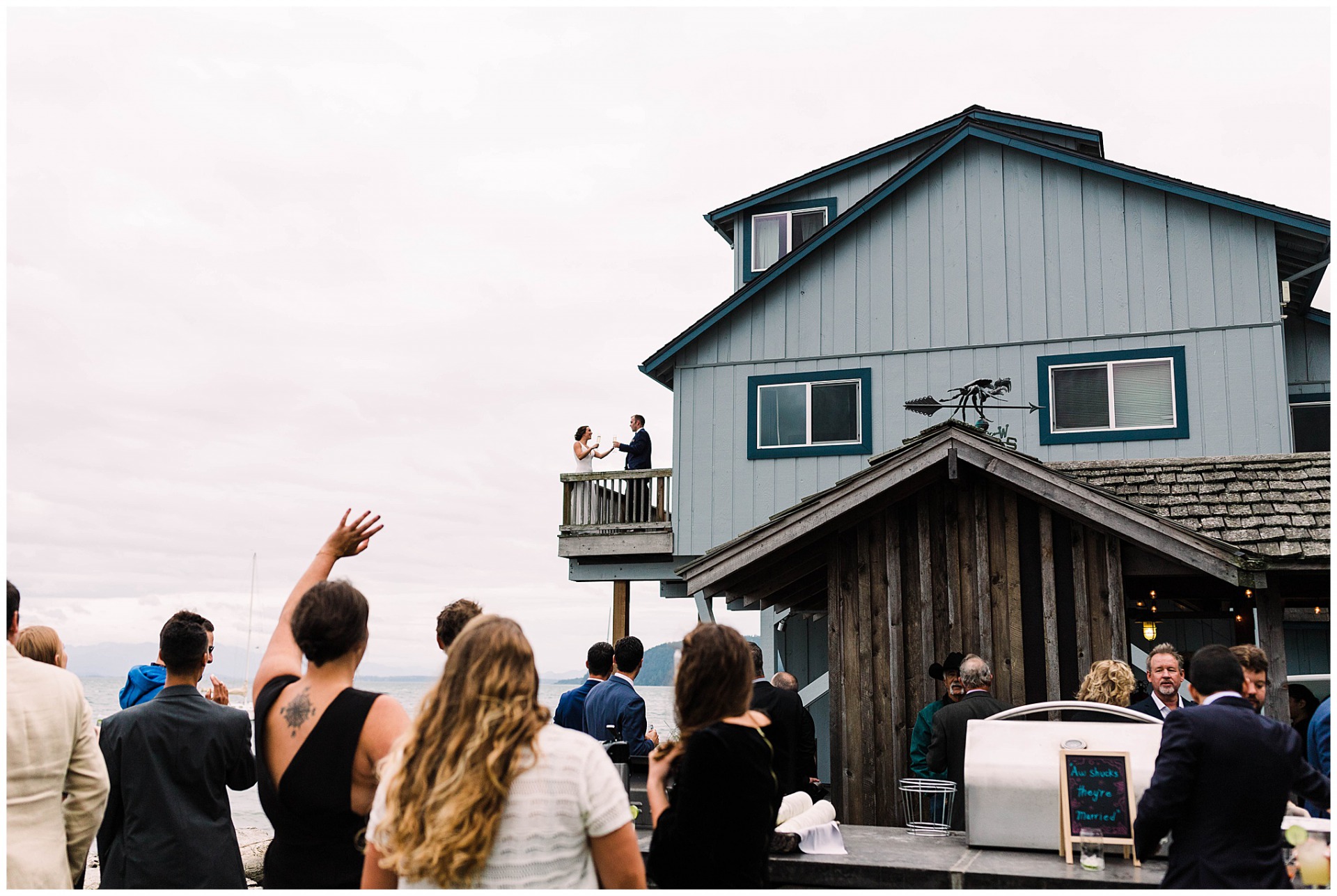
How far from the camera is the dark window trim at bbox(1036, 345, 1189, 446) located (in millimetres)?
14094

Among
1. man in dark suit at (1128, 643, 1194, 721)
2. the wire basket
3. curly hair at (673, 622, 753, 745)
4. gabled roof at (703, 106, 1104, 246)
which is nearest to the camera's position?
curly hair at (673, 622, 753, 745)

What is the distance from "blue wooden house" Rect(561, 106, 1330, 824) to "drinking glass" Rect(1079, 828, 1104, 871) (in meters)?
3.18

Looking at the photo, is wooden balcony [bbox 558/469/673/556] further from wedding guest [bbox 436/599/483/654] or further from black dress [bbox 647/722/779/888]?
black dress [bbox 647/722/779/888]

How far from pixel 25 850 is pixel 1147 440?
1344cm

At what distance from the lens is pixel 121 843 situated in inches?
180

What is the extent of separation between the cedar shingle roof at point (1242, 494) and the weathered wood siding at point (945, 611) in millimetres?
670

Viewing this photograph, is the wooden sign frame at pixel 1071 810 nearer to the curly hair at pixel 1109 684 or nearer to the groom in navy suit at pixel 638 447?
the curly hair at pixel 1109 684

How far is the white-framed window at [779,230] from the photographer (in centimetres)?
1898

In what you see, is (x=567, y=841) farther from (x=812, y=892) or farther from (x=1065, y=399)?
(x=1065, y=399)

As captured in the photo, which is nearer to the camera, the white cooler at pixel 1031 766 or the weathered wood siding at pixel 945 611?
the white cooler at pixel 1031 766

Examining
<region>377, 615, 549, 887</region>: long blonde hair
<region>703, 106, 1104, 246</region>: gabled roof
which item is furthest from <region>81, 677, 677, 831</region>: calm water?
<region>703, 106, 1104, 246</region>: gabled roof

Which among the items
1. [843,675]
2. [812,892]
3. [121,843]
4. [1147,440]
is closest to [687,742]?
[812,892]

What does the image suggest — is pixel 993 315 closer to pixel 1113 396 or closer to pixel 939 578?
pixel 1113 396

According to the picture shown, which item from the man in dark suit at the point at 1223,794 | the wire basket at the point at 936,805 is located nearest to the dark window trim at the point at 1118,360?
the wire basket at the point at 936,805
